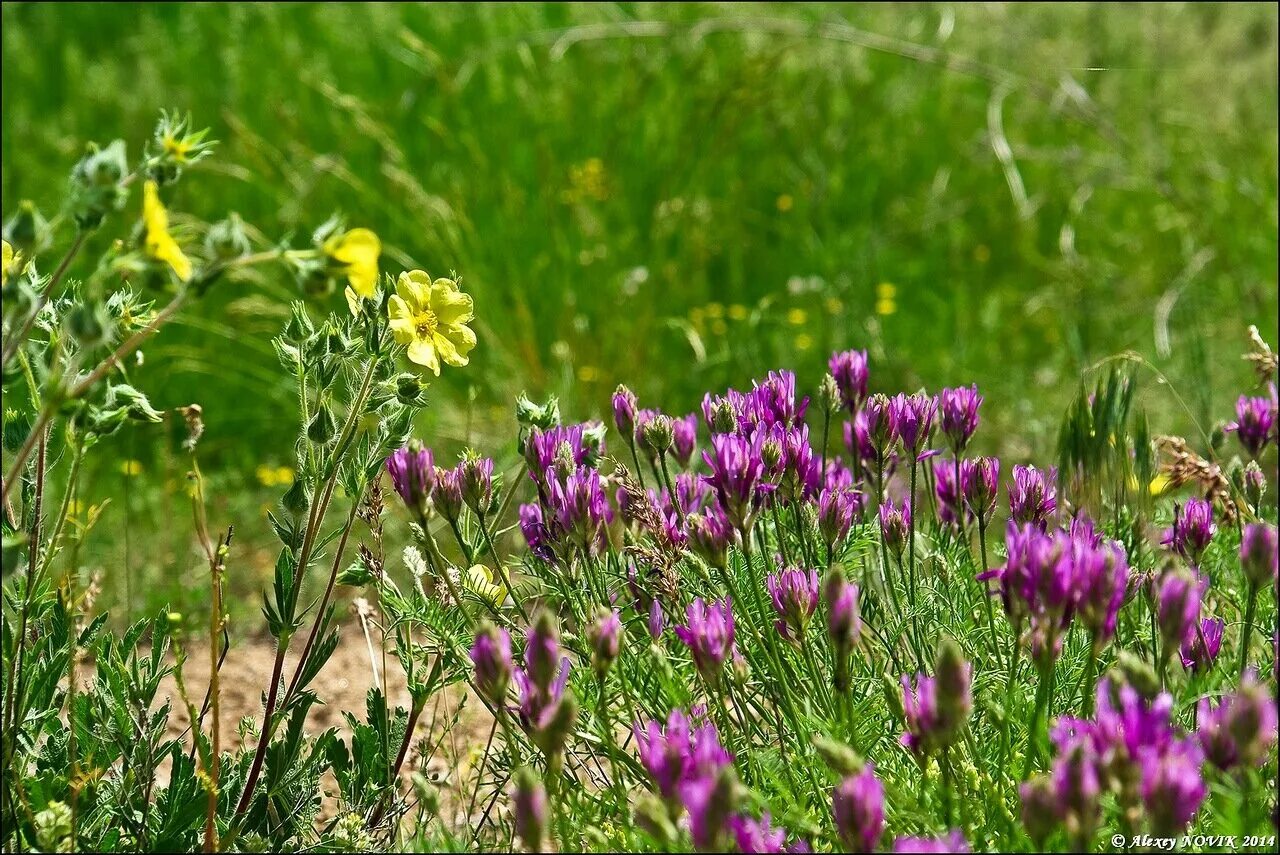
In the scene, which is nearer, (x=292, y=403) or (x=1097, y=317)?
(x=292, y=403)

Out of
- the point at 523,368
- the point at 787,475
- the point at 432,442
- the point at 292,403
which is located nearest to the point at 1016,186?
the point at 523,368

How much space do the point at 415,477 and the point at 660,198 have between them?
9.74ft

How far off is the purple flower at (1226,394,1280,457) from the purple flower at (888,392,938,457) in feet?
1.90

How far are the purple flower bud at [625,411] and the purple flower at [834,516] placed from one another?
280 mm

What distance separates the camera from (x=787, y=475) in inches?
66.4

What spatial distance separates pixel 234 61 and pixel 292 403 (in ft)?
6.74

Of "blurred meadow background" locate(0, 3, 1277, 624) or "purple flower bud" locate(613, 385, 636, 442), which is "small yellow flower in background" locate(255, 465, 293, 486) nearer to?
"blurred meadow background" locate(0, 3, 1277, 624)

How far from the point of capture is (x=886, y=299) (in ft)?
15.6

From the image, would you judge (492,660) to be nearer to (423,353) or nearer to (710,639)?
(710,639)

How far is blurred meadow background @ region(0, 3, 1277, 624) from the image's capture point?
4020mm

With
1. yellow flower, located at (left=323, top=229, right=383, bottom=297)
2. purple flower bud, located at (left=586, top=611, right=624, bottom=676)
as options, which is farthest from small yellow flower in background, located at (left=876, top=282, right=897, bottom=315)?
yellow flower, located at (left=323, top=229, right=383, bottom=297)

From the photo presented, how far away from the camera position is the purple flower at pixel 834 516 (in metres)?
1.74

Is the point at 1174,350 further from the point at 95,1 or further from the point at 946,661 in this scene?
the point at 95,1

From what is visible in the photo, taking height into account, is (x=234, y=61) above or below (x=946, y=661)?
above
